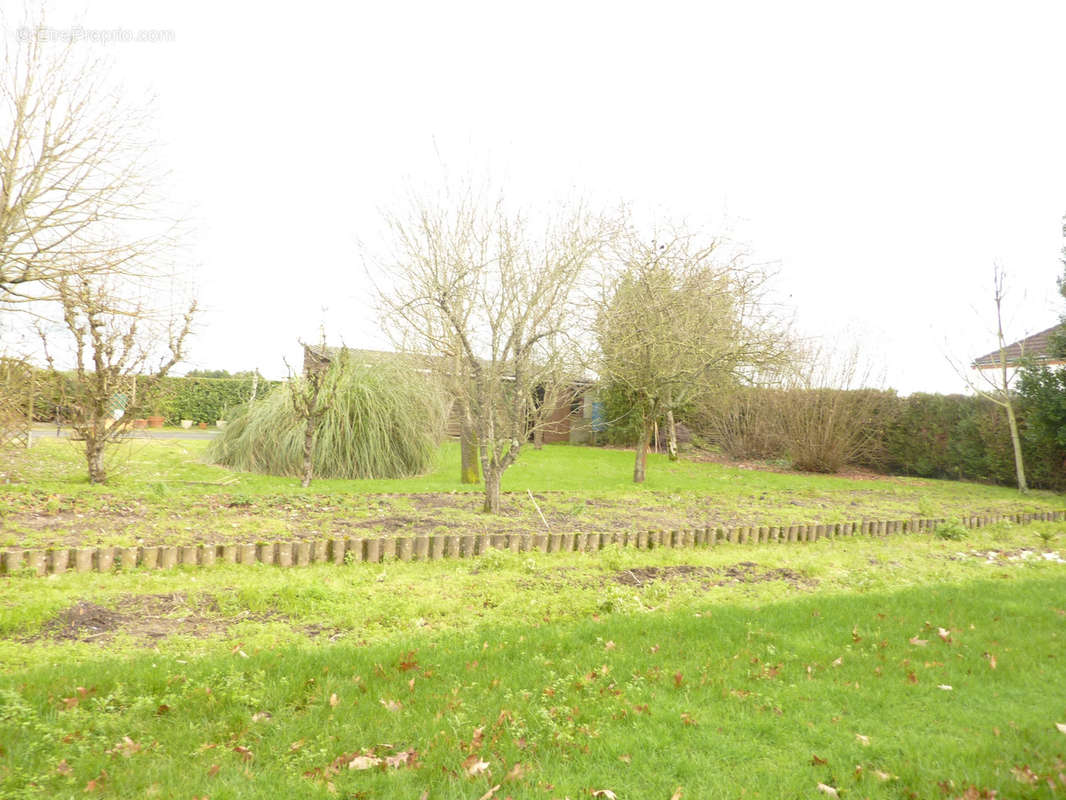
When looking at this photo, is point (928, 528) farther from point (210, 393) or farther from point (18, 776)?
point (210, 393)

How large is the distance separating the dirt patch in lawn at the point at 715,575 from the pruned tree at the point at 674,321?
5635mm

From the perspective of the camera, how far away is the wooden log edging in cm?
511

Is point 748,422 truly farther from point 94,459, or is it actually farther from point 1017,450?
point 94,459

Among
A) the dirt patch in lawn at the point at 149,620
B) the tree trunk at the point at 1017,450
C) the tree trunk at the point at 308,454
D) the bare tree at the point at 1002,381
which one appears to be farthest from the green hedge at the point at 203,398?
the tree trunk at the point at 1017,450

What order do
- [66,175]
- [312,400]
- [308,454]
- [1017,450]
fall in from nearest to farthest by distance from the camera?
[66,175]
[308,454]
[312,400]
[1017,450]

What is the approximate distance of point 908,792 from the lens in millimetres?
2611

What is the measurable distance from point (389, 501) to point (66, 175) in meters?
6.26

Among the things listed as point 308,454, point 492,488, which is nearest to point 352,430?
point 308,454

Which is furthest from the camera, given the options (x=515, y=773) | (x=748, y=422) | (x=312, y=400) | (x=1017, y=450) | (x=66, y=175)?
(x=748, y=422)

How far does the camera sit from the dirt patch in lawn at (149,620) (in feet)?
12.8

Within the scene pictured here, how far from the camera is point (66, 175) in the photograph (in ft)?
29.8

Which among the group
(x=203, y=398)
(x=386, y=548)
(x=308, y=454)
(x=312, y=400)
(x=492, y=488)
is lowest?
(x=386, y=548)

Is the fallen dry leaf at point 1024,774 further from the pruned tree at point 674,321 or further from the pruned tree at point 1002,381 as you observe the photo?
the pruned tree at point 1002,381

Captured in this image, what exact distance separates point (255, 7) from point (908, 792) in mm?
10166
